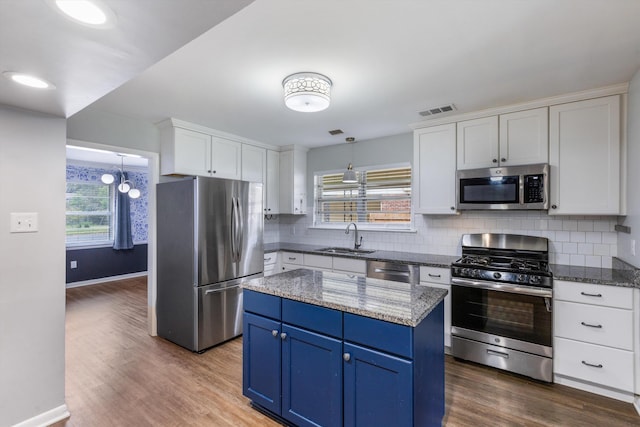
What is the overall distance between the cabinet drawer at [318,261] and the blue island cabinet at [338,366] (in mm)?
1775

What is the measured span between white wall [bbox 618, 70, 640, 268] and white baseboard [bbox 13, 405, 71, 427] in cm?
421

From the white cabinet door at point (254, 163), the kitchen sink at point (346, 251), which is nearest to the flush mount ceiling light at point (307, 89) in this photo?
the white cabinet door at point (254, 163)

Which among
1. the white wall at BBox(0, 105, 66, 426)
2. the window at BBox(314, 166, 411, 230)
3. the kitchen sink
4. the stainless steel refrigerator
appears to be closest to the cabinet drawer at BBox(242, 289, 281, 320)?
the stainless steel refrigerator

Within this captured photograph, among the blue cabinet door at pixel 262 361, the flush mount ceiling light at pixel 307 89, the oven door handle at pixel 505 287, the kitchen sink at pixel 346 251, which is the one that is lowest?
the blue cabinet door at pixel 262 361

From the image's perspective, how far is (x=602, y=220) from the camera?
2.80 m

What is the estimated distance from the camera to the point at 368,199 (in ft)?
14.2

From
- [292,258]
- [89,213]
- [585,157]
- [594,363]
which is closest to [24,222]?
[292,258]

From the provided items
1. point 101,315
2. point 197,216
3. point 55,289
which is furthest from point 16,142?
point 101,315

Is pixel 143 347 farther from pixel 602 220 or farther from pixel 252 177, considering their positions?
pixel 602 220

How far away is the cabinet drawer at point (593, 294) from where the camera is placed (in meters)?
2.24

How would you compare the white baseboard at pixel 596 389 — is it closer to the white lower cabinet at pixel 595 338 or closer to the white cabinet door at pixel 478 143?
the white lower cabinet at pixel 595 338

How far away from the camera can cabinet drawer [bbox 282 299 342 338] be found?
1.71 meters

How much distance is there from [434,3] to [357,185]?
118 inches

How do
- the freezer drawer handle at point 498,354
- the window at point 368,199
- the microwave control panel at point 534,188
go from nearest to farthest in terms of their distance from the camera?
the freezer drawer handle at point 498,354, the microwave control panel at point 534,188, the window at point 368,199
